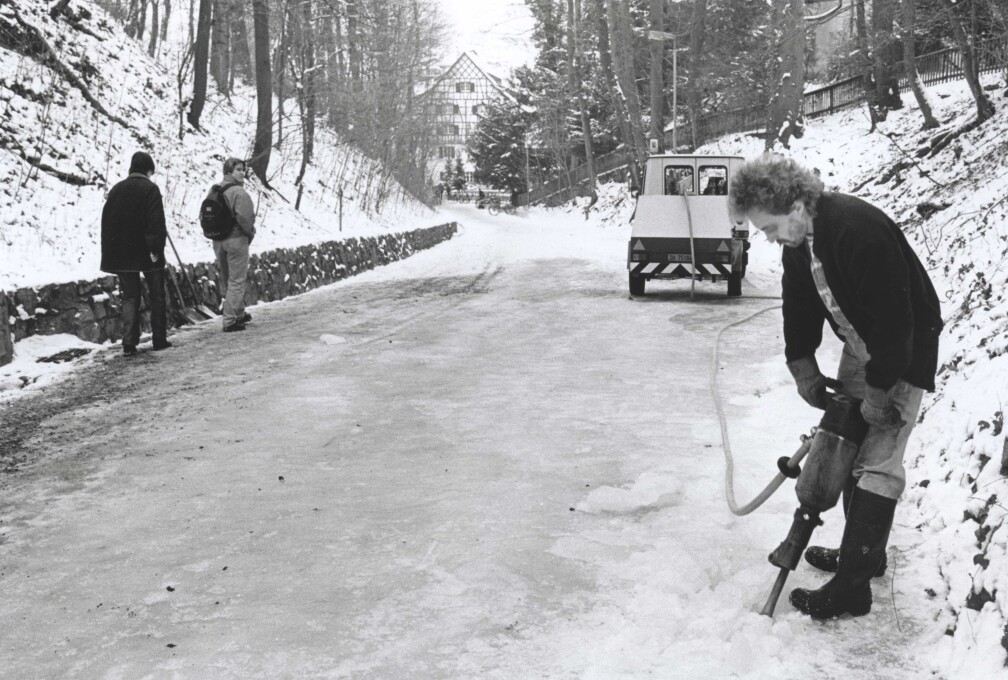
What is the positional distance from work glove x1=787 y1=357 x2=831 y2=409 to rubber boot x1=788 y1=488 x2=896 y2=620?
0.41m

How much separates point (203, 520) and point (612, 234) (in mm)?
31445

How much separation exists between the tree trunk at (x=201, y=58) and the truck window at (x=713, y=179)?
39.3 ft

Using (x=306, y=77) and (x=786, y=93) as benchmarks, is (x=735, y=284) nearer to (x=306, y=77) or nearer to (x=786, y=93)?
(x=786, y=93)

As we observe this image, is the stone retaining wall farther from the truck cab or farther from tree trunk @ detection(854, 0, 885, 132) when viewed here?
tree trunk @ detection(854, 0, 885, 132)

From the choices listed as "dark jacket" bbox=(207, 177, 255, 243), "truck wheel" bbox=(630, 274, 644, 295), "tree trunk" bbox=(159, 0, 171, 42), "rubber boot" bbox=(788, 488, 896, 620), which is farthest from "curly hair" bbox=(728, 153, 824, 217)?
"tree trunk" bbox=(159, 0, 171, 42)

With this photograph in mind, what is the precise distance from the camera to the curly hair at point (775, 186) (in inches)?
141

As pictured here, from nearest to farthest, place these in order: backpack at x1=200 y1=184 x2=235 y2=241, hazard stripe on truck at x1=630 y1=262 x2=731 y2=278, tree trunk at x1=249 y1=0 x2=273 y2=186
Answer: backpack at x1=200 y1=184 x2=235 y2=241
hazard stripe on truck at x1=630 y1=262 x2=731 y2=278
tree trunk at x1=249 y1=0 x2=273 y2=186

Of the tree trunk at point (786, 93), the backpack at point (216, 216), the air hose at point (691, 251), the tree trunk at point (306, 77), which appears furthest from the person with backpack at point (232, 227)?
the tree trunk at point (786, 93)

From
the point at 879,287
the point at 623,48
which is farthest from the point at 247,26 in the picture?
the point at 879,287

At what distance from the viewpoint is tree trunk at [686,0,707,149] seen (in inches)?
1544

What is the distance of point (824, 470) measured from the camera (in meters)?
3.76

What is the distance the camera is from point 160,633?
12.2 feet

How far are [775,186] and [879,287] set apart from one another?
1.78ft

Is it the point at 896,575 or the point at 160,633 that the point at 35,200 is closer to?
the point at 160,633
